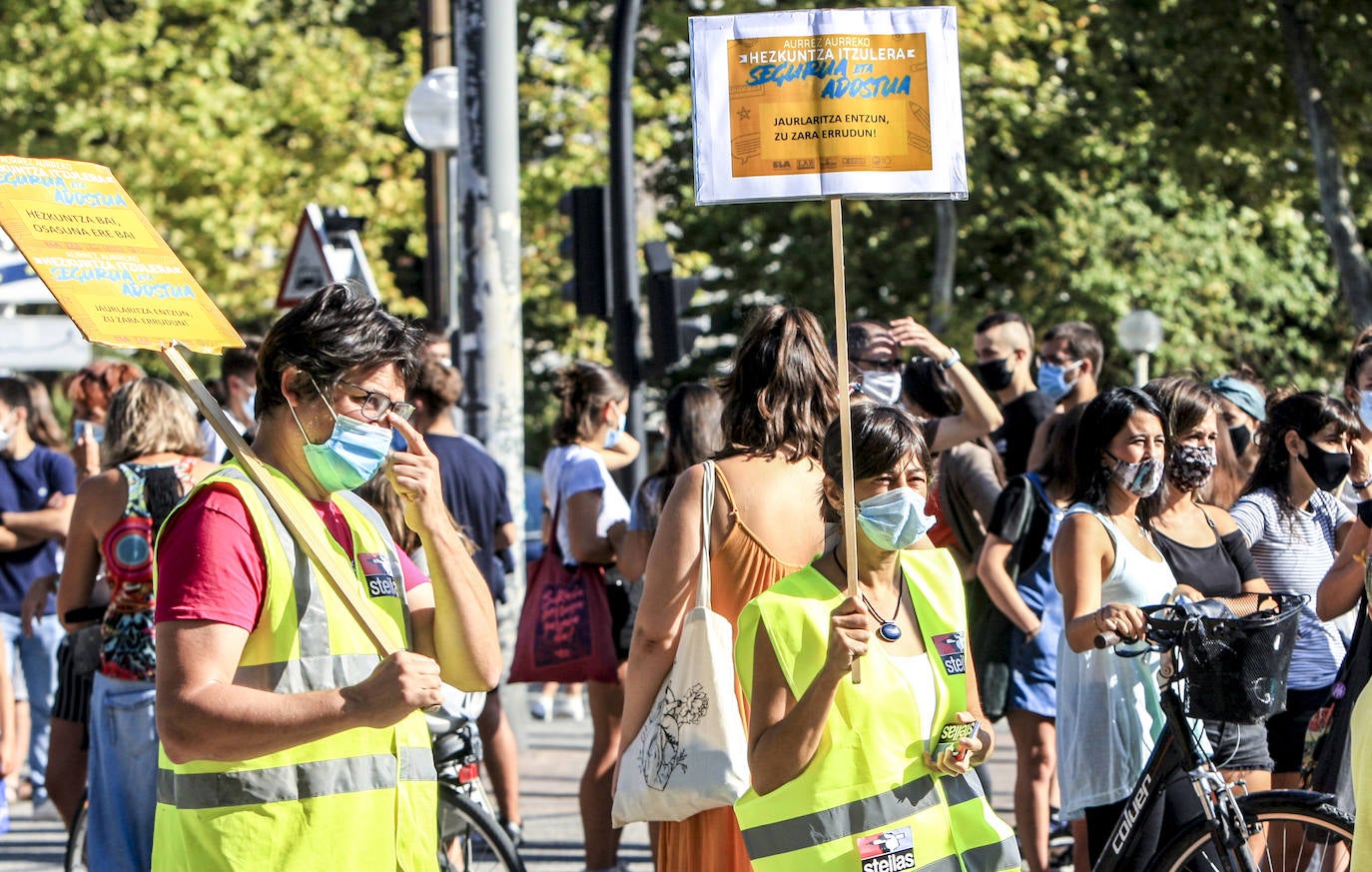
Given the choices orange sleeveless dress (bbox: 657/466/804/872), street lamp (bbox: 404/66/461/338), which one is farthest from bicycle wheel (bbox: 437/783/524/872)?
street lamp (bbox: 404/66/461/338)

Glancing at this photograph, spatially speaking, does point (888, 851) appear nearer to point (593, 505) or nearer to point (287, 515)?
point (287, 515)

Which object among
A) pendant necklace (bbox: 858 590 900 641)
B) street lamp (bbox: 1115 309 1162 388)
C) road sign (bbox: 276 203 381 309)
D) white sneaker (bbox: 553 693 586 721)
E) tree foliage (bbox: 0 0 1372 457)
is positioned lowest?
white sneaker (bbox: 553 693 586 721)

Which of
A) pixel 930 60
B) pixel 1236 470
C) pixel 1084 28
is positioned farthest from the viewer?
pixel 1084 28

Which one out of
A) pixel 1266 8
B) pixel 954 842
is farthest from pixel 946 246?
pixel 954 842

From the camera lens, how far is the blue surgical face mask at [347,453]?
10.3ft

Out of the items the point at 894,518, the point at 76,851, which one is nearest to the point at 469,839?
the point at 76,851

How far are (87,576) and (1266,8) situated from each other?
1214 centimetres

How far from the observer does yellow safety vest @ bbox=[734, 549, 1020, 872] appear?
11.2 feet

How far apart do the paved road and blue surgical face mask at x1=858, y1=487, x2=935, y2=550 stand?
402cm

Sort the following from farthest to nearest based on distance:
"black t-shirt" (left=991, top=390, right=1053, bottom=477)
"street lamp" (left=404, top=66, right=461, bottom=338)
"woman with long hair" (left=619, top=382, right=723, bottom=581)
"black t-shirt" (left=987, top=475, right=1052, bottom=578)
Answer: "street lamp" (left=404, top=66, right=461, bottom=338)
"black t-shirt" (left=991, top=390, right=1053, bottom=477)
"black t-shirt" (left=987, top=475, right=1052, bottom=578)
"woman with long hair" (left=619, top=382, right=723, bottom=581)

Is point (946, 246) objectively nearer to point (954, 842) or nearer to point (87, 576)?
point (87, 576)

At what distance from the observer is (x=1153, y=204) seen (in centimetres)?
2564

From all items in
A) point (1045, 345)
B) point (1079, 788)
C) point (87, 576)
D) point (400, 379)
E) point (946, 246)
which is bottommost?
point (1079, 788)

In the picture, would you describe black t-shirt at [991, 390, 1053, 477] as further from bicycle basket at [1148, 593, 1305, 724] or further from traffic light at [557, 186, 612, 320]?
traffic light at [557, 186, 612, 320]
